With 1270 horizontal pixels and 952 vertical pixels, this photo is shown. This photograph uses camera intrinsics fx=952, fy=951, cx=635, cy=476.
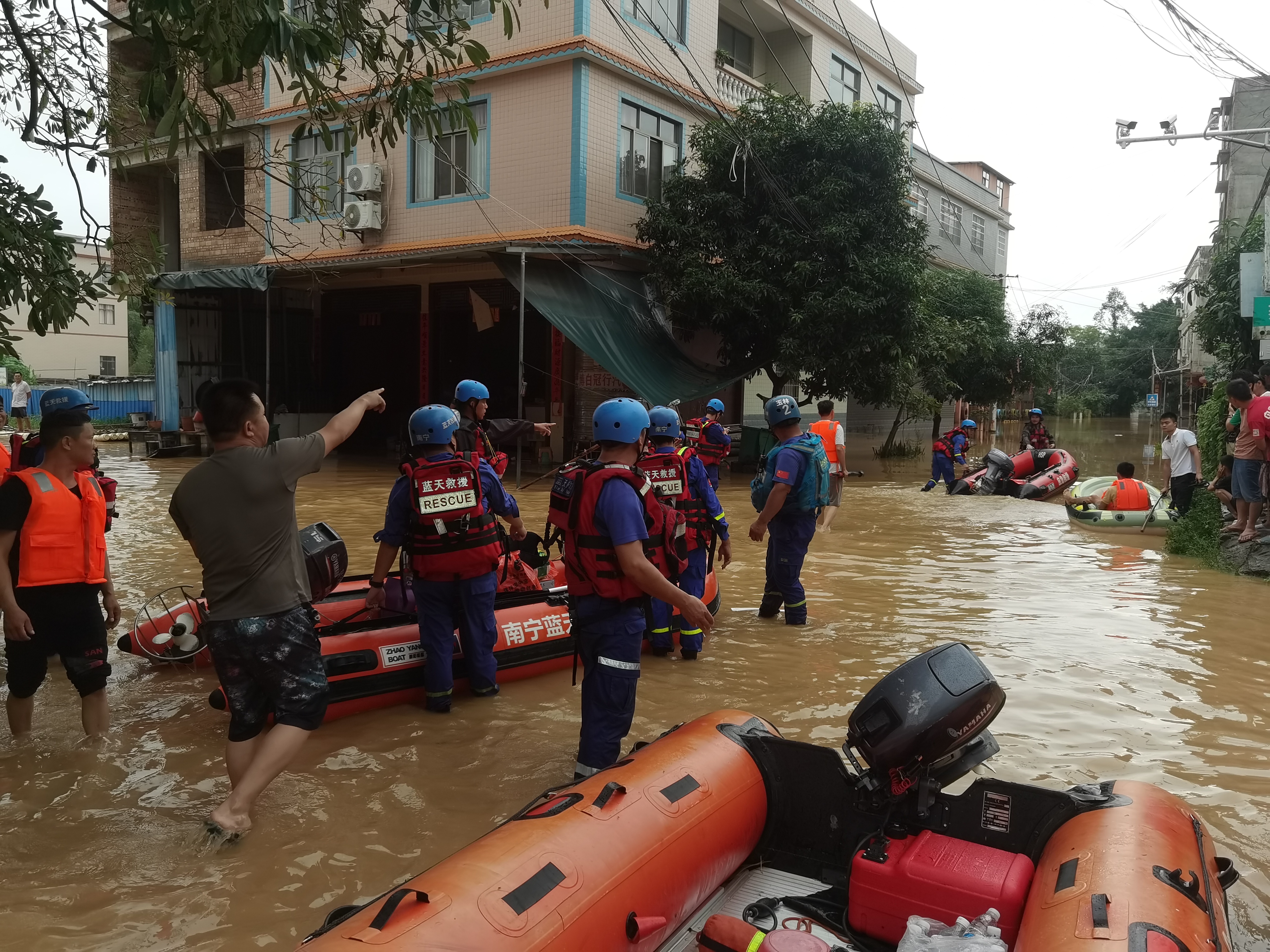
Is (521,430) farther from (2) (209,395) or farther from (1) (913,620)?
(2) (209,395)

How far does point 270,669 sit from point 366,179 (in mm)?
15805

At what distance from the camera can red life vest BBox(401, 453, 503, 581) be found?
197 inches

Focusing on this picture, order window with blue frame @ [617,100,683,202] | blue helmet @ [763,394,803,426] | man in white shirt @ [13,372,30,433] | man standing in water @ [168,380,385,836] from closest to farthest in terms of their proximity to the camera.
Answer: man standing in water @ [168,380,385,836] → blue helmet @ [763,394,803,426] → window with blue frame @ [617,100,683,202] → man in white shirt @ [13,372,30,433]

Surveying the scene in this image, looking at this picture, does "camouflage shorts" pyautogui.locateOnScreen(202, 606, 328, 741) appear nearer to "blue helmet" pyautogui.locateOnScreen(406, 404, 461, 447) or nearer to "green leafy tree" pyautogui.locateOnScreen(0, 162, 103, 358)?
"blue helmet" pyautogui.locateOnScreen(406, 404, 461, 447)

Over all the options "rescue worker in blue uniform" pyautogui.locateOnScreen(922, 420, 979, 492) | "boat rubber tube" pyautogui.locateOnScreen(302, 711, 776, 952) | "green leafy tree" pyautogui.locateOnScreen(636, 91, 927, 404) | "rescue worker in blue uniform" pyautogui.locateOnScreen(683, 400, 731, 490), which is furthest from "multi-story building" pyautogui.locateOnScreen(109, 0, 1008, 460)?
"boat rubber tube" pyautogui.locateOnScreen(302, 711, 776, 952)

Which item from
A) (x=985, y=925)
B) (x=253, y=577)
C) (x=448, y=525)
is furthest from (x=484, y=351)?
(x=985, y=925)

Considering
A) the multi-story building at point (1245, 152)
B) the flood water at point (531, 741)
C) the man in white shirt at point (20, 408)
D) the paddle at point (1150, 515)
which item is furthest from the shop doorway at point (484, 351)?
the multi-story building at point (1245, 152)

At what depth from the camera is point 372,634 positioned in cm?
533

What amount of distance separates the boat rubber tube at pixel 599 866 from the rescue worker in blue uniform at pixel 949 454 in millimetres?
13659

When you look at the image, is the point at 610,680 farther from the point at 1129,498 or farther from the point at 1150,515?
the point at 1129,498

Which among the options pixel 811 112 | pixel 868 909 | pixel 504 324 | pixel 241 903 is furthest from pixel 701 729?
pixel 504 324

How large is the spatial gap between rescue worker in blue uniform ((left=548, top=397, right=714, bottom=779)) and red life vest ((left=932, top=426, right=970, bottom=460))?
13.2 metres

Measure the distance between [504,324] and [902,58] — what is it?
13.6 m

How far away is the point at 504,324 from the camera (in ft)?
67.4
